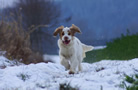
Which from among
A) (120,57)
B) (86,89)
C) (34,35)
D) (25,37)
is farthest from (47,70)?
(34,35)

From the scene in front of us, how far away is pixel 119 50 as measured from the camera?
14336mm

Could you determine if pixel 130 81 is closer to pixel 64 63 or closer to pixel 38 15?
pixel 64 63

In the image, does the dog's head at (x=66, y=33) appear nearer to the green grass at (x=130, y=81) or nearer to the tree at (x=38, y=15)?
the green grass at (x=130, y=81)

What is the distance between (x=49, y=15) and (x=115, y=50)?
1457 cm

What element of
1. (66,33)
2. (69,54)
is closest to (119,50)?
(69,54)

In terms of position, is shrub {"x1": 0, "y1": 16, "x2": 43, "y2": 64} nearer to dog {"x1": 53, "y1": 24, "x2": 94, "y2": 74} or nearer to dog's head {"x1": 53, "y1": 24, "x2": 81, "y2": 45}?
dog {"x1": 53, "y1": 24, "x2": 94, "y2": 74}

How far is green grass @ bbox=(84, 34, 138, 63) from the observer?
1310 centimetres

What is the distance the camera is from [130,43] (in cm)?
1437

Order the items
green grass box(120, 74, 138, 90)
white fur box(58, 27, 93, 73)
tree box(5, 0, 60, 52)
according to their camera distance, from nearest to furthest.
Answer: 1. green grass box(120, 74, 138, 90)
2. white fur box(58, 27, 93, 73)
3. tree box(5, 0, 60, 52)

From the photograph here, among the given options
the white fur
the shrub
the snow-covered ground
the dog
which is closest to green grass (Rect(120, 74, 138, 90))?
the snow-covered ground

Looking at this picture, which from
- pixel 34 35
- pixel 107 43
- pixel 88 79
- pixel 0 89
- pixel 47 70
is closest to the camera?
pixel 0 89

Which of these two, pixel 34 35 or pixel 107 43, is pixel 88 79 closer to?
Answer: pixel 107 43

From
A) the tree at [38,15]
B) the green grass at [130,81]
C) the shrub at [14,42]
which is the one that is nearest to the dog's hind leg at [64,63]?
the green grass at [130,81]

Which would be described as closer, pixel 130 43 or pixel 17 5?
pixel 130 43
